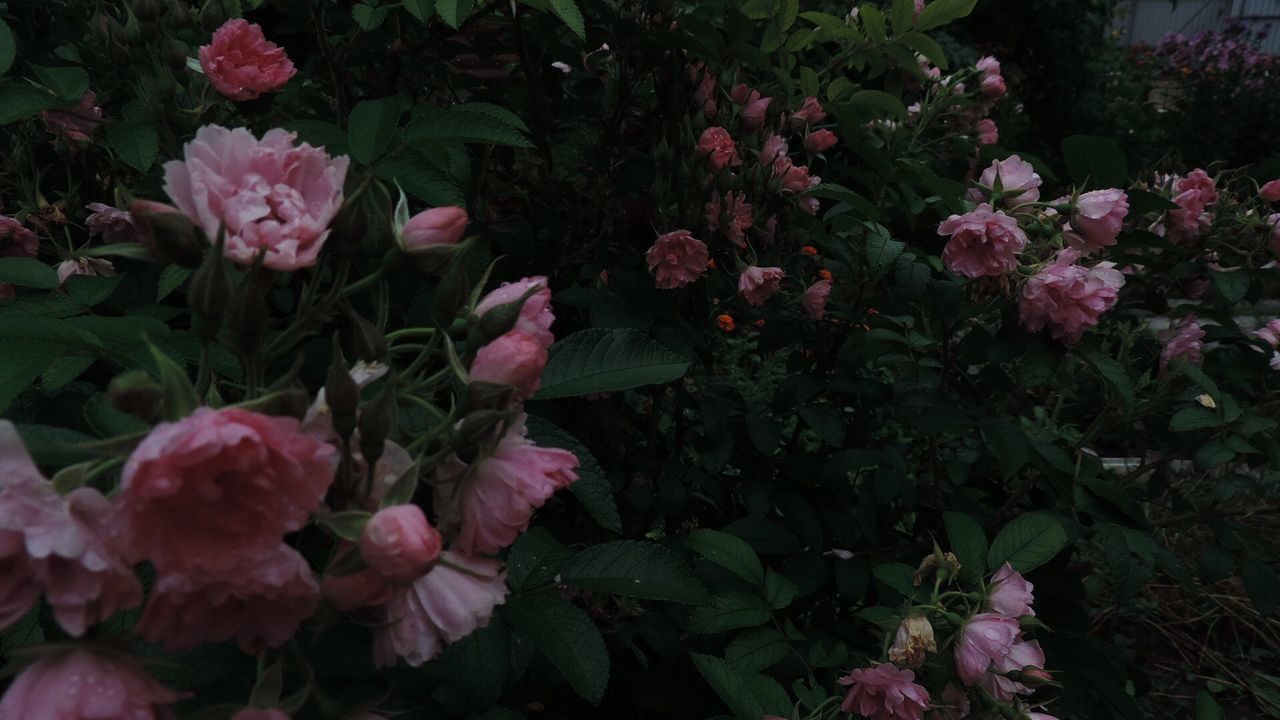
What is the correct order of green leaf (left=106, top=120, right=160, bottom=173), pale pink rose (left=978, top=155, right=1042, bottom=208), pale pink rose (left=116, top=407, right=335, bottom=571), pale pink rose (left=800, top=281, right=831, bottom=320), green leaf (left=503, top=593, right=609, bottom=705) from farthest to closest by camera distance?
pale pink rose (left=800, top=281, right=831, bottom=320)
pale pink rose (left=978, top=155, right=1042, bottom=208)
green leaf (left=106, top=120, right=160, bottom=173)
green leaf (left=503, top=593, right=609, bottom=705)
pale pink rose (left=116, top=407, right=335, bottom=571)

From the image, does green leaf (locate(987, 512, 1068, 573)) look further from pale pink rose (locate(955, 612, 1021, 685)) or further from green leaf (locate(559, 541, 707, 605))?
green leaf (locate(559, 541, 707, 605))

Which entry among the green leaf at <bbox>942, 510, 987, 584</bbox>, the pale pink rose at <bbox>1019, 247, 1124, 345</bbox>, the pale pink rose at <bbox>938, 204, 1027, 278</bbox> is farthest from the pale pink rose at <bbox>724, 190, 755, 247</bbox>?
the green leaf at <bbox>942, 510, 987, 584</bbox>

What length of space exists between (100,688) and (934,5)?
4.99 ft

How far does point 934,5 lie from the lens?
1.47m

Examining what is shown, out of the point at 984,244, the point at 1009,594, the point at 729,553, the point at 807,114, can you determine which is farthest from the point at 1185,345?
the point at 729,553

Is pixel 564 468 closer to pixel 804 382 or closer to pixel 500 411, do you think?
pixel 500 411

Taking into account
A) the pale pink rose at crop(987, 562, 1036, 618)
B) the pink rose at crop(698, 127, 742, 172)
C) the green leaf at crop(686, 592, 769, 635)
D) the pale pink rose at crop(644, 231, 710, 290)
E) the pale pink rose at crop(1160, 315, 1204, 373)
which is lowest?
the pale pink rose at crop(1160, 315, 1204, 373)

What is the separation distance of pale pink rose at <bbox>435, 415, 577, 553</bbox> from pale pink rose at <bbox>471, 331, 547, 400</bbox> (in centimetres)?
4

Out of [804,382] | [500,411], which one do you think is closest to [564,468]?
[500,411]

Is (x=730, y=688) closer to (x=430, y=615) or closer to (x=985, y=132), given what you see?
(x=430, y=615)

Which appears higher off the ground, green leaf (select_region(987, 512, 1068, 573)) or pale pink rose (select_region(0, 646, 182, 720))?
pale pink rose (select_region(0, 646, 182, 720))

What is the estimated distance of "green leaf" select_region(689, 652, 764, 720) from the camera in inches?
37.5

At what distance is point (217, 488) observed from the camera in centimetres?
42

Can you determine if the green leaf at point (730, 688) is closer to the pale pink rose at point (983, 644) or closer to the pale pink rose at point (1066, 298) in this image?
the pale pink rose at point (983, 644)
